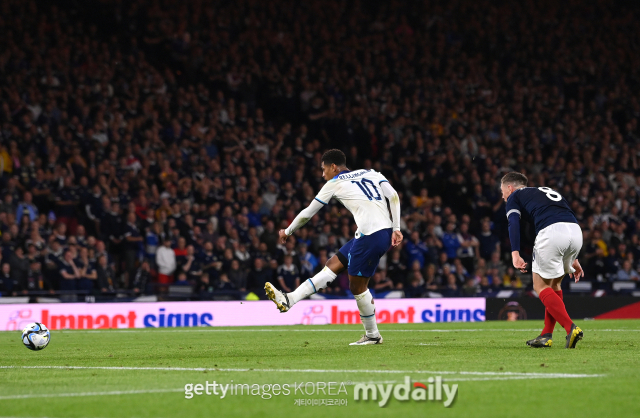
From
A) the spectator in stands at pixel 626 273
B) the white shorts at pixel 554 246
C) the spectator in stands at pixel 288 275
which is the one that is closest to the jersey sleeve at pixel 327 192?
A: the white shorts at pixel 554 246

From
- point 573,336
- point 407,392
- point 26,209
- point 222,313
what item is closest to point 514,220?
point 573,336

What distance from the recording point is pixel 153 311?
19.0m

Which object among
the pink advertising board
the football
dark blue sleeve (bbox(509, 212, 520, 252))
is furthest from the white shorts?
the pink advertising board

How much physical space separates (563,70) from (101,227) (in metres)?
18.7

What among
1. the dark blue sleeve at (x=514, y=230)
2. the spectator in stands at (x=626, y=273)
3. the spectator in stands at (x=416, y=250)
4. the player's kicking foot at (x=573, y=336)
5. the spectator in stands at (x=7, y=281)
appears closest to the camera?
the player's kicking foot at (x=573, y=336)

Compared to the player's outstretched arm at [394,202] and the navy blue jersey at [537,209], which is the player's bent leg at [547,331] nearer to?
the navy blue jersey at [537,209]

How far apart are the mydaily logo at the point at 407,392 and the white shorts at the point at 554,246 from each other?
4.40 meters

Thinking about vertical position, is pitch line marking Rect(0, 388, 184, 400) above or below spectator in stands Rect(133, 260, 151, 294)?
above

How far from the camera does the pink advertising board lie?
17984mm

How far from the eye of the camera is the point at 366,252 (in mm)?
10938

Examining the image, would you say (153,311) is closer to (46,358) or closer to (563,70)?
(46,358)

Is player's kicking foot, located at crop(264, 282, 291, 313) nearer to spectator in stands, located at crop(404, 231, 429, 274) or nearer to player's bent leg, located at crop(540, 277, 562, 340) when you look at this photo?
player's bent leg, located at crop(540, 277, 562, 340)

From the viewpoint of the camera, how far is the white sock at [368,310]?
11.0 meters

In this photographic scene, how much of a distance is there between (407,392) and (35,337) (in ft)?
19.2
